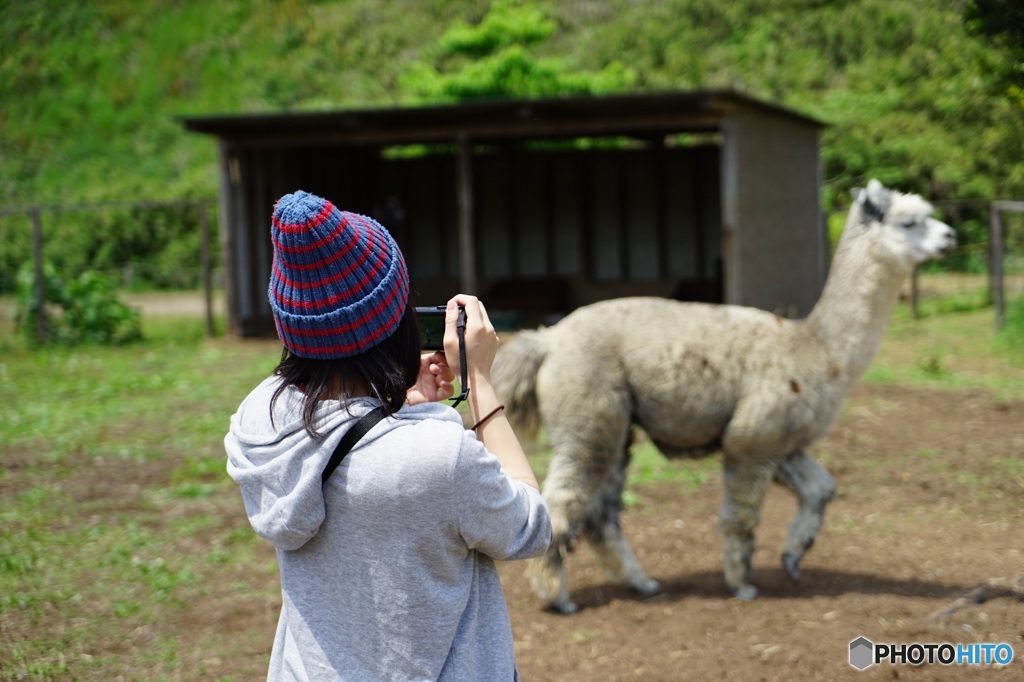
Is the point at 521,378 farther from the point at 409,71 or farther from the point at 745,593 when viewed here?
the point at 409,71

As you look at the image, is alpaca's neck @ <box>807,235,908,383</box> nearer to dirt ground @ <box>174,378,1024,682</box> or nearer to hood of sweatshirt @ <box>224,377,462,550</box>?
dirt ground @ <box>174,378,1024,682</box>

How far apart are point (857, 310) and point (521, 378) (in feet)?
5.73

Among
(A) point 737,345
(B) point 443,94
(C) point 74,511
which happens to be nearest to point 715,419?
(A) point 737,345

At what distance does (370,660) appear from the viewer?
191cm

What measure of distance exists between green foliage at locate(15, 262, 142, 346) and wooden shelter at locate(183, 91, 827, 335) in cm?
163

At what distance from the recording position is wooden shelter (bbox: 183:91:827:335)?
14656 mm

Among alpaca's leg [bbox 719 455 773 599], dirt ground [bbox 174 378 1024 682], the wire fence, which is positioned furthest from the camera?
the wire fence

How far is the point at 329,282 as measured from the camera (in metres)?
1.84

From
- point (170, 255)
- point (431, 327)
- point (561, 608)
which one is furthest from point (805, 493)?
point (170, 255)

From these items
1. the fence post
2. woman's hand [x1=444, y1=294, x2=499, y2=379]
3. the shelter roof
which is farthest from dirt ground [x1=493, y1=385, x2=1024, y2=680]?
the fence post

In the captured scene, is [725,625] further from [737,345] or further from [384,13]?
[384,13]

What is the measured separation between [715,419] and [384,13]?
4059cm

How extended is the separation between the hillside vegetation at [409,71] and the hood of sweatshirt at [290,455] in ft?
10.8

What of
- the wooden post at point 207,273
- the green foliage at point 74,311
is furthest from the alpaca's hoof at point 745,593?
the green foliage at point 74,311
